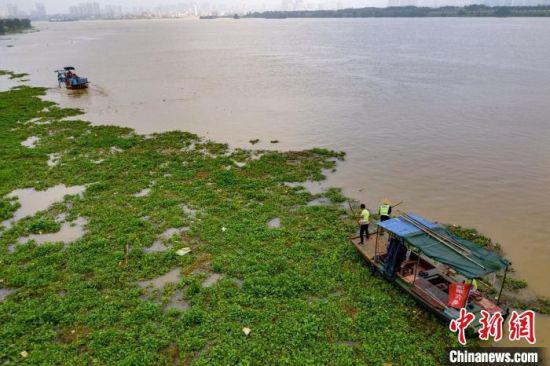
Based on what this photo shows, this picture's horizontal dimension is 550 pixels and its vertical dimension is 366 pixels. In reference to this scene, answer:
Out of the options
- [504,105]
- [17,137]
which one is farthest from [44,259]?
[504,105]

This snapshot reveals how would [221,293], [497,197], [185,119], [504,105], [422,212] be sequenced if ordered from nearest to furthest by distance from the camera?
[221,293]
[422,212]
[497,197]
[185,119]
[504,105]

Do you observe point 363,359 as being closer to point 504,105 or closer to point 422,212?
point 422,212

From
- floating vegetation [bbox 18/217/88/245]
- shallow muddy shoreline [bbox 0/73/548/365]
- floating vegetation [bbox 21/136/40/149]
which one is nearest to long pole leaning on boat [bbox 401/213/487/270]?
shallow muddy shoreline [bbox 0/73/548/365]

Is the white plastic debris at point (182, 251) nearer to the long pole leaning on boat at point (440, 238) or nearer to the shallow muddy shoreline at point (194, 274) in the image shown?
the shallow muddy shoreline at point (194, 274)

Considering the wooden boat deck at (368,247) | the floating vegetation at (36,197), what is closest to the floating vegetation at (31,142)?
the floating vegetation at (36,197)

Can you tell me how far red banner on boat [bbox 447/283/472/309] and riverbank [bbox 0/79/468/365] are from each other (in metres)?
0.93

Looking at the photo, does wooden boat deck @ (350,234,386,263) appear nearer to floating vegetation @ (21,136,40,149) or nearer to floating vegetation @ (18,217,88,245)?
floating vegetation @ (18,217,88,245)

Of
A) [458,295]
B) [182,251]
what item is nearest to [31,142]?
[182,251]

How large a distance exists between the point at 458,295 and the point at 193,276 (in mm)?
9107

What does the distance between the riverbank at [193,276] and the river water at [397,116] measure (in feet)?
18.4

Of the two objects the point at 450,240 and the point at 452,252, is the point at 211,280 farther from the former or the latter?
the point at 450,240

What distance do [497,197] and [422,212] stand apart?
196 inches

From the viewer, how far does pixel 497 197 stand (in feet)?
69.9

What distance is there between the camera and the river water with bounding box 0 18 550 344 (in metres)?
20.9
